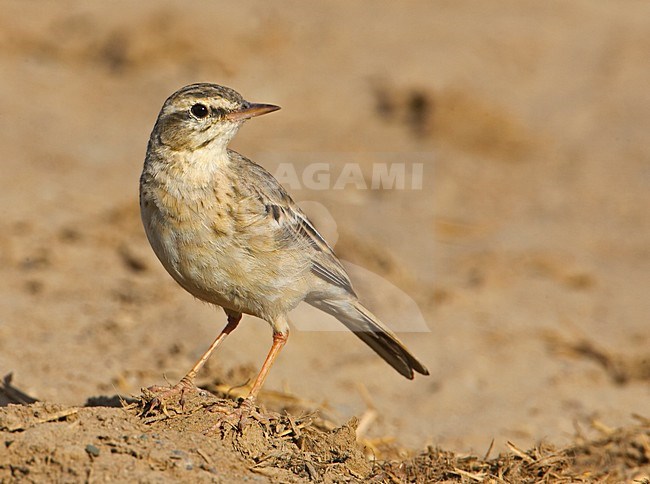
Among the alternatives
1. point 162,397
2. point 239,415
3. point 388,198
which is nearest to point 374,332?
point 239,415

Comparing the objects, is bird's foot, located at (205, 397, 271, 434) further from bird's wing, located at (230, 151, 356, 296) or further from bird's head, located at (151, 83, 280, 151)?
bird's head, located at (151, 83, 280, 151)

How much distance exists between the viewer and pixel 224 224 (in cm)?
526

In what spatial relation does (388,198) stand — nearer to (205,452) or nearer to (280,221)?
(280,221)

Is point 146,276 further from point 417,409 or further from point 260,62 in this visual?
point 260,62

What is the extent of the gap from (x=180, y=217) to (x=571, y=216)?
8536 millimetres

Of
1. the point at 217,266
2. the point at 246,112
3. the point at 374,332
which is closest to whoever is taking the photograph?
the point at 217,266

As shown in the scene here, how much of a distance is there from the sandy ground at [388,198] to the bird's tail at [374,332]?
3.19ft

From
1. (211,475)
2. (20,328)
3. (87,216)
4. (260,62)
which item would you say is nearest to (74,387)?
(20,328)

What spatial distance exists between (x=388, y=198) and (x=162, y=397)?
820 centimetres

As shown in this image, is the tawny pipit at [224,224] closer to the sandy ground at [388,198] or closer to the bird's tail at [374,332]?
the bird's tail at [374,332]

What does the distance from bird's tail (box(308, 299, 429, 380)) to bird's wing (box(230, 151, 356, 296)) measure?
0.42 feet

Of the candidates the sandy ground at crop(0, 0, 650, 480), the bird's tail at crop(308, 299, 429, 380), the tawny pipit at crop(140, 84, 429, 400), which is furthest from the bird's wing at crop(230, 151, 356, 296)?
the sandy ground at crop(0, 0, 650, 480)

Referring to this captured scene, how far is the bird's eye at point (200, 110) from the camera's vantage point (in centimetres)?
553

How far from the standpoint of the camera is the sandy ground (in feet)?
25.9
